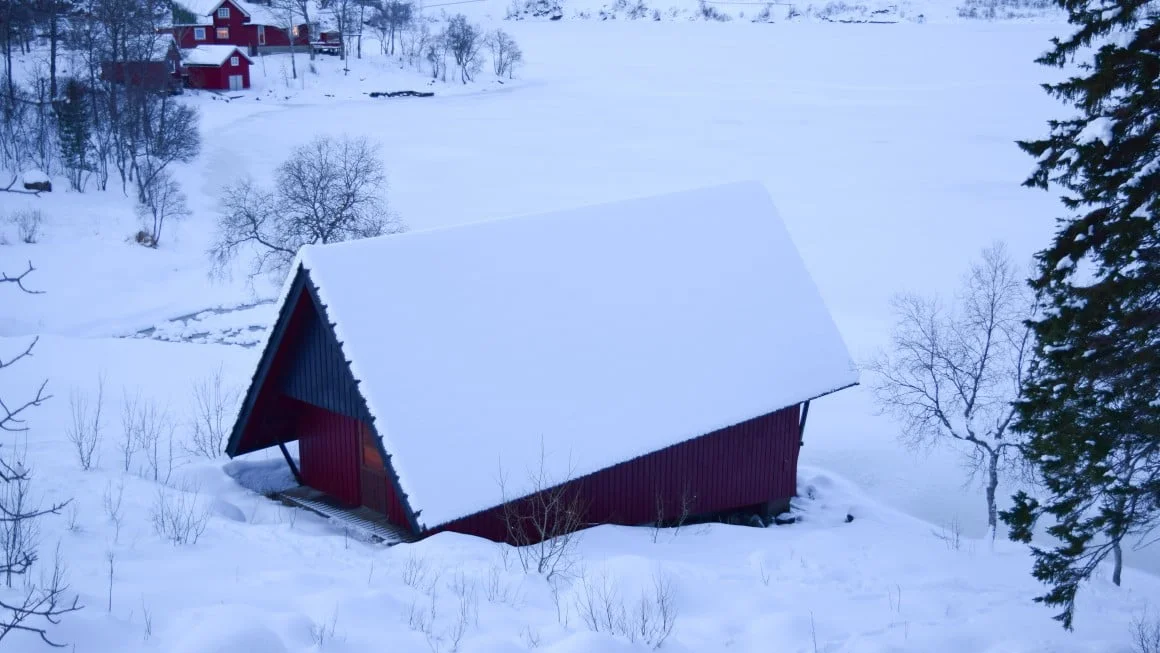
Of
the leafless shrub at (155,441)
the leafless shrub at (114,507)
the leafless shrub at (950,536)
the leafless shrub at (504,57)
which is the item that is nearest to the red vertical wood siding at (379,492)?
the leafless shrub at (155,441)

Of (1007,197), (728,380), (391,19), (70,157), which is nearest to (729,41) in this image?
(391,19)

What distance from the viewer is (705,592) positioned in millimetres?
10336

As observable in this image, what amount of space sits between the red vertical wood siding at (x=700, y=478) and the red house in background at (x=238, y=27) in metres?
68.2

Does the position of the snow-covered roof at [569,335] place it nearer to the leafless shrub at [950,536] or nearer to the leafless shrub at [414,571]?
the leafless shrub at [414,571]

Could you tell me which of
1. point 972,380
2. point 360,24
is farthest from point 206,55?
point 972,380

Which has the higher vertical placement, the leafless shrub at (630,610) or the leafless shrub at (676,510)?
the leafless shrub at (630,610)

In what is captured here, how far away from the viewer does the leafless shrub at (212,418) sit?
52.4 ft

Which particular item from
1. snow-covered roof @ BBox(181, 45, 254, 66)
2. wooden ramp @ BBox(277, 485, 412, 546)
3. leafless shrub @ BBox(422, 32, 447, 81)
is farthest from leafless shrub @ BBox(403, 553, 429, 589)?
leafless shrub @ BBox(422, 32, 447, 81)

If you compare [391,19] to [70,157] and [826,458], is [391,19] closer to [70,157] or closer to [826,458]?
[70,157]

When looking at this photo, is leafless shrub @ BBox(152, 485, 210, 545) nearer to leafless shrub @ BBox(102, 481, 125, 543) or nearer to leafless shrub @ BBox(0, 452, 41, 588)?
leafless shrub @ BBox(102, 481, 125, 543)

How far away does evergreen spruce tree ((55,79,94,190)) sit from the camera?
1670 inches

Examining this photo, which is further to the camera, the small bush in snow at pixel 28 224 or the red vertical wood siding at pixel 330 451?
the small bush in snow at pixel 28 224

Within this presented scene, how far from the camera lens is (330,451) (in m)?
14.5

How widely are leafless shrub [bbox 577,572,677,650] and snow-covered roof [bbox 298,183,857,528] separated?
226cm
